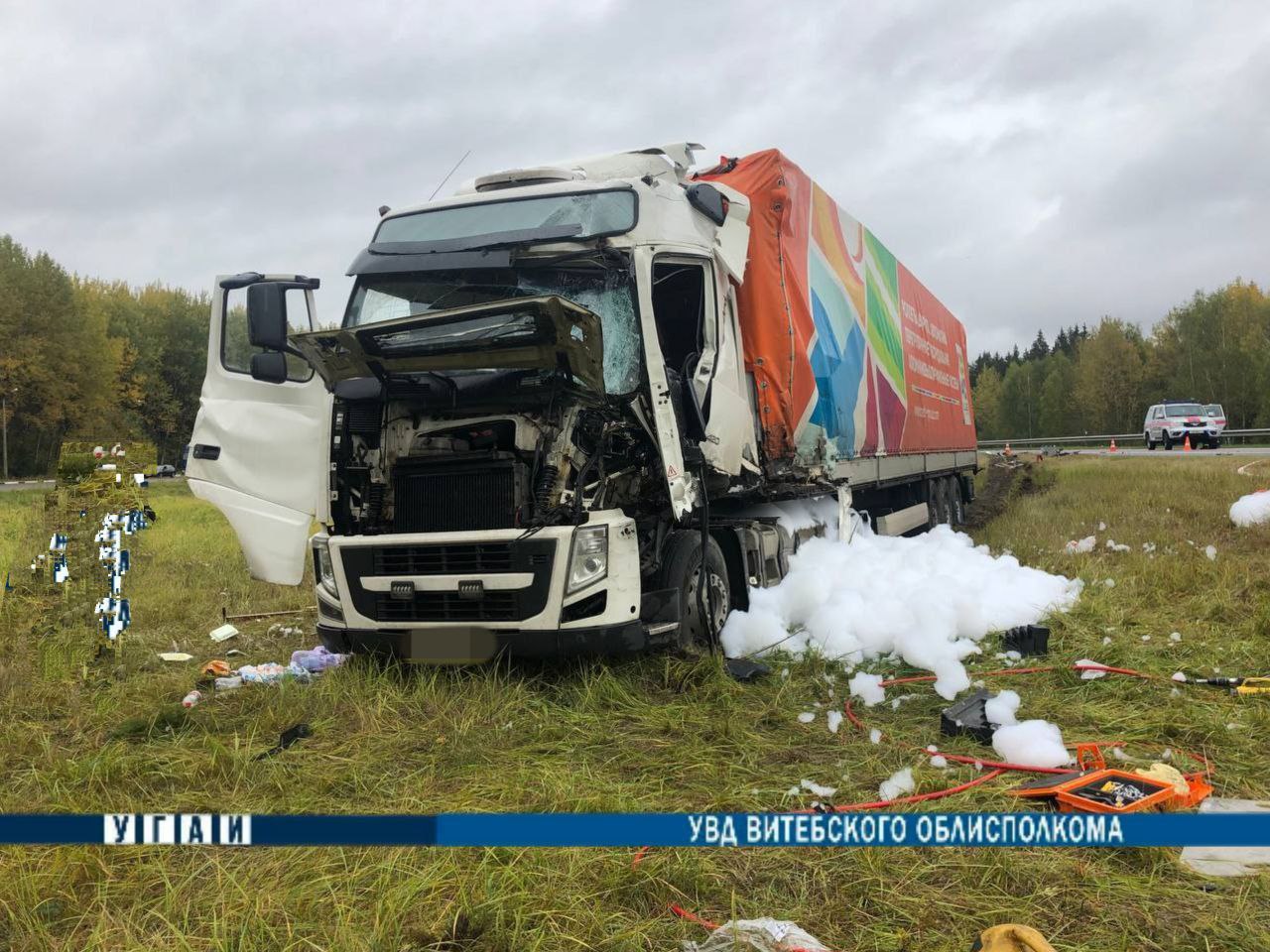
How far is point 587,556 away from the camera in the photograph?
16.0 feet

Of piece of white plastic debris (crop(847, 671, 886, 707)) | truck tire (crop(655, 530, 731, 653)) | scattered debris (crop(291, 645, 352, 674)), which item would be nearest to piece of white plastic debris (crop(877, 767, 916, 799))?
piece of white plastic debris (crop(847, 671, 886, 707))

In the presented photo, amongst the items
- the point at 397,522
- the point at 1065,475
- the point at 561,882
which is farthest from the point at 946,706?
the point at 1065,475

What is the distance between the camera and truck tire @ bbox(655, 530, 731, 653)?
546 cm

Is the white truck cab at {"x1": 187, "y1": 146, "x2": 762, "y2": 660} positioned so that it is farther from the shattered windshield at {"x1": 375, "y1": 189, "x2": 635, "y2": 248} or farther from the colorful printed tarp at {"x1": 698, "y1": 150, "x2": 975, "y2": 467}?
the colorful printed tarp at {"x1": 698, "y1": 150, "x2": 975, "y2": 467}

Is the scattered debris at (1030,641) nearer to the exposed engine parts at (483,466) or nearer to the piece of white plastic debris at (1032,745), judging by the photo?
the piece of white plastic debris at (1032,745)

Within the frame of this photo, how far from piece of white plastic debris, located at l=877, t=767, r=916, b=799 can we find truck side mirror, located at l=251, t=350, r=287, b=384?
4090 mm

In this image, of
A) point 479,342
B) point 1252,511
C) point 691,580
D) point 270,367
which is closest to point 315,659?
point 270,367

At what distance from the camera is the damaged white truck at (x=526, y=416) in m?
4.89

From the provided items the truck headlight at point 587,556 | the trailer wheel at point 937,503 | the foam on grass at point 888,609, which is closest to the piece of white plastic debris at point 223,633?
the truck headlight at point 587,556

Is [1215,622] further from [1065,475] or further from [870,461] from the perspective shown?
[1065,475]

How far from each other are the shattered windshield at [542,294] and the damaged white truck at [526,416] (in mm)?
13

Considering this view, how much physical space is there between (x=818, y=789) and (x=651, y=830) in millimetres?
1994

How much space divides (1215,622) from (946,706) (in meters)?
2.83

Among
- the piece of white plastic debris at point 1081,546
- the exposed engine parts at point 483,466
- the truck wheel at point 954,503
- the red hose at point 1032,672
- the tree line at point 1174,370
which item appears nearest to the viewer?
the exposed engine parts at point 483,466
